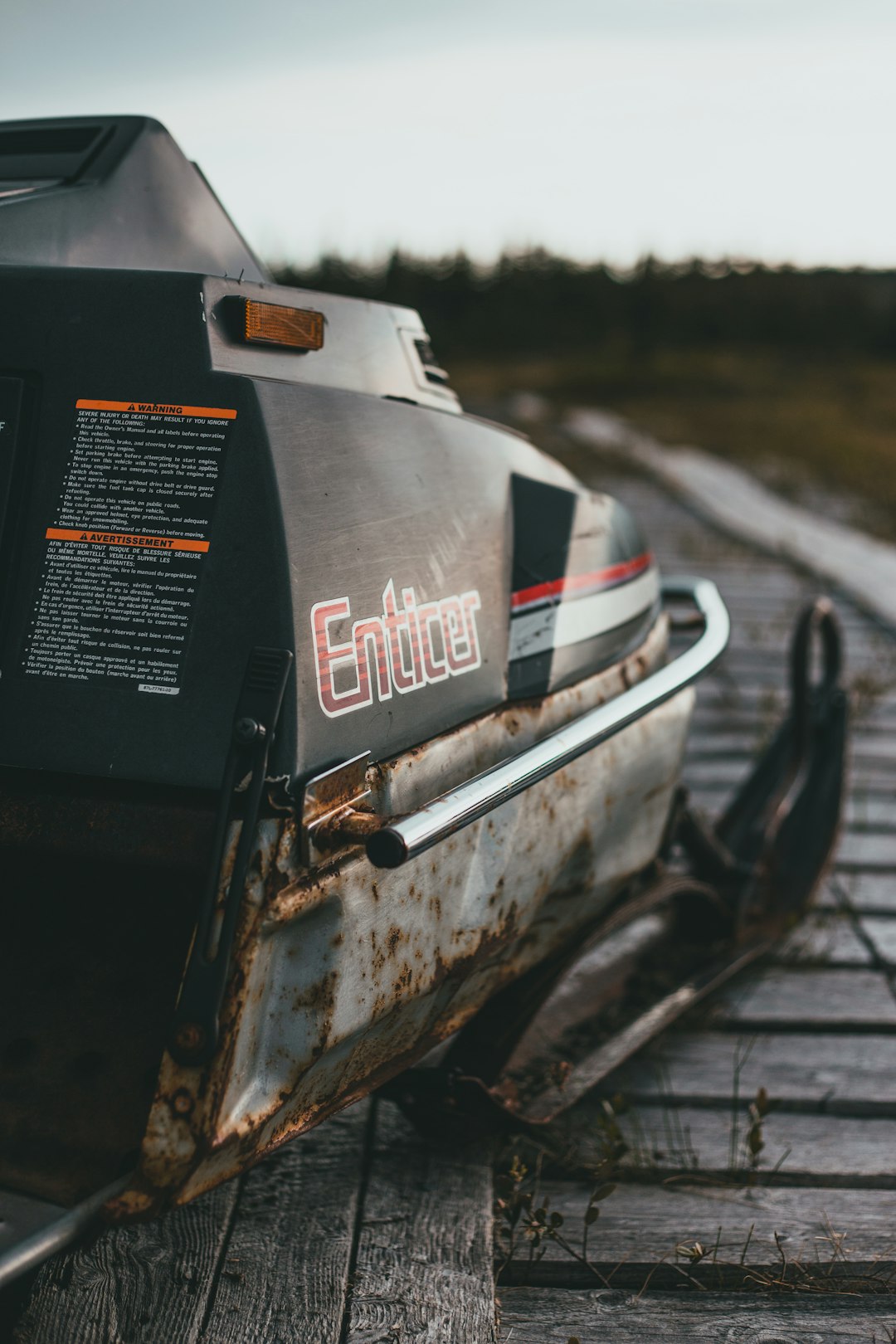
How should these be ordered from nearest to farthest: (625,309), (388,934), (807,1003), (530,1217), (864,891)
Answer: (388,934) → (530,1217) → (807,1003) → (864,891) → (625,309)

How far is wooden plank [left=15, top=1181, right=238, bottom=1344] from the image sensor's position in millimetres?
1463

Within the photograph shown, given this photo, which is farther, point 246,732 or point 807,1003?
point 807,1003

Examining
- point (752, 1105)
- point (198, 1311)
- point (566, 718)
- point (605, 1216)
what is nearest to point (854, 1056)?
point (752, 1105)

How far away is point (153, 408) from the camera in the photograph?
4.97ft

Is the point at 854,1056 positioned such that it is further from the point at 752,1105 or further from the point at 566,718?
the point at 566,718

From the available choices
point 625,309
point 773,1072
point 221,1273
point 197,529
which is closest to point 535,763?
point 197,529

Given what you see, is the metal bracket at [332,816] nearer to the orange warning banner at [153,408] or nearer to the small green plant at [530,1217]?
the orange warning banner at [153,408]

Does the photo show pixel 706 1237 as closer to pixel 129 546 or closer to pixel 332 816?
pixel 332 816

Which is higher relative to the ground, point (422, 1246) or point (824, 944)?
point (422, 1246)

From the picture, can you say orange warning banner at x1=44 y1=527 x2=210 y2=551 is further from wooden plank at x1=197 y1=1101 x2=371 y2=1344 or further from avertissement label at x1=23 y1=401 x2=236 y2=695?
wooden plank at x1=197 y1=1101 x2=371 y2=1344

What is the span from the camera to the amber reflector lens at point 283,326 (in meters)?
1.54

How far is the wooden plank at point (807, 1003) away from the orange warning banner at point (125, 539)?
5.04 ft

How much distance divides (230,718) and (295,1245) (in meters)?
0.76

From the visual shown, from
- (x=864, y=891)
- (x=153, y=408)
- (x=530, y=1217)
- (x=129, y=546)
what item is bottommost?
(x=864, y=891)
